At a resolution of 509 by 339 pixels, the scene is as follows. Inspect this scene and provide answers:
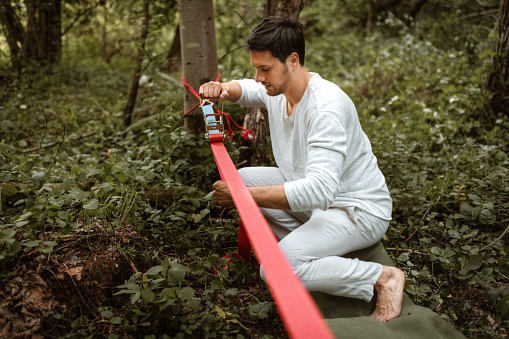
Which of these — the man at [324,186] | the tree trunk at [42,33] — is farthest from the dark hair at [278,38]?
the tree trunk at [42,33]

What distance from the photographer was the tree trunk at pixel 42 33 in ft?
17.9

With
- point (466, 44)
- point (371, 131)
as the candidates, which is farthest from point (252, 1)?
point (371, 131)

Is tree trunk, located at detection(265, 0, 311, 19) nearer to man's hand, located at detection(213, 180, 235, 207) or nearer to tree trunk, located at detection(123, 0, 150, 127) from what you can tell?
tree trunk, located at detection(123, 0, 150, 127)

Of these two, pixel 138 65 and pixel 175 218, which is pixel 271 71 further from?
pixel 138 65

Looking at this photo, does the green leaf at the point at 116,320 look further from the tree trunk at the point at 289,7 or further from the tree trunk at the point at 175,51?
the tree trunk at the point at 175,51

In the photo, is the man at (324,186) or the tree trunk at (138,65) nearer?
the man at (324,186)

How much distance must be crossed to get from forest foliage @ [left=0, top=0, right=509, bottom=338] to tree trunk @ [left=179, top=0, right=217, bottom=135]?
44 cm

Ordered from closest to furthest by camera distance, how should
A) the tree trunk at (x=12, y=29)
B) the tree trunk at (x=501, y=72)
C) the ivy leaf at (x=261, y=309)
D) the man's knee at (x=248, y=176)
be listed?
the ivy leaf at (x=261, y=309) < the man's knee at (x=248, y=176) < the tree trunk at (x=501, y=72) < the tree trunk at (x=12, y=29)

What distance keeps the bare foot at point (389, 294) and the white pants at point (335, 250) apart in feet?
0.16

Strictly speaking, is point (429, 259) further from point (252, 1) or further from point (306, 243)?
point (252, 1)

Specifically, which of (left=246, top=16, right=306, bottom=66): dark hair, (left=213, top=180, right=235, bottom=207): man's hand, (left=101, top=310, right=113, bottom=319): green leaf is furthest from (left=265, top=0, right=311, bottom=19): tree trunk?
(left=101, top=310, right=113, bottom=319): green leaf

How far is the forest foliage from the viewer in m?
1.79

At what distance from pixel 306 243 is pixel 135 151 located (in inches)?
80.0

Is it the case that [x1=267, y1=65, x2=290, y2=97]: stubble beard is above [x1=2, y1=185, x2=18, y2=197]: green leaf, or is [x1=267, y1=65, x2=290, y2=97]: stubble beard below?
above
